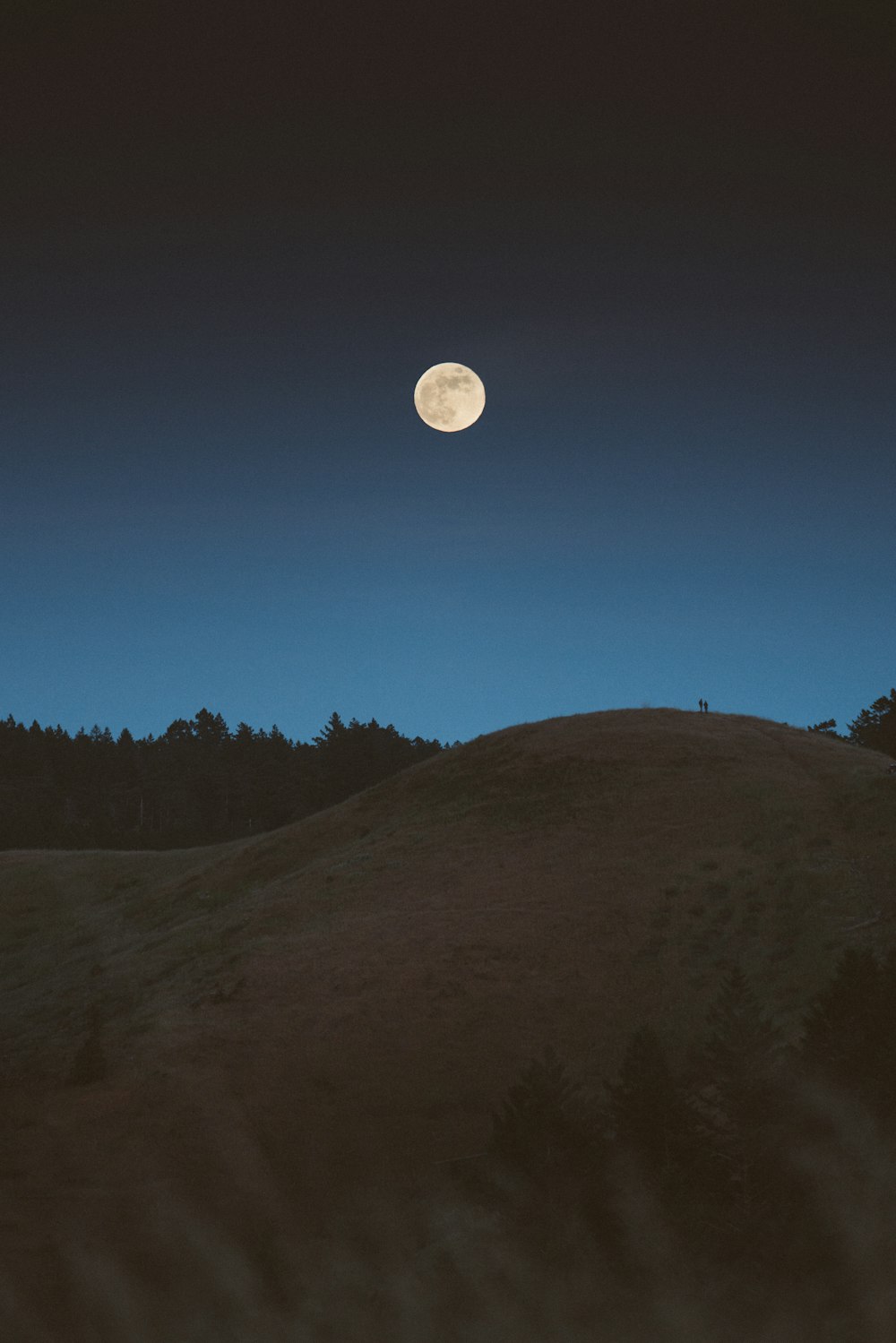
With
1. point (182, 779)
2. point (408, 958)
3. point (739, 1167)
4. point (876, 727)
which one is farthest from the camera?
point (182, 779)

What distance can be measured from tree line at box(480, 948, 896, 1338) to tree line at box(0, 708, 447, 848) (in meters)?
75.7

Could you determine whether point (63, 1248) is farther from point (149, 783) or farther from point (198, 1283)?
point (149, 783)

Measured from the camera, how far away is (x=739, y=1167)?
18.3 meters

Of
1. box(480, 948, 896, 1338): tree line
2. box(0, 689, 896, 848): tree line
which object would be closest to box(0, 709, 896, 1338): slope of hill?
box(480, 948, 896, 1338): tree line

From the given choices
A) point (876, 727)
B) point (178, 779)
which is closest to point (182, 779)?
point (178, 779)

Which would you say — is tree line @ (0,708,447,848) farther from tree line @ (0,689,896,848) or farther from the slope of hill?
the slope of hill

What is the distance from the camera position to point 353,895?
41250mm

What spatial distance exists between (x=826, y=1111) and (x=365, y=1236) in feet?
30.1

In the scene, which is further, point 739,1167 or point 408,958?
point 408,958

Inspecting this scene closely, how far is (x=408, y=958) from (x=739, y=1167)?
17572 millimetres

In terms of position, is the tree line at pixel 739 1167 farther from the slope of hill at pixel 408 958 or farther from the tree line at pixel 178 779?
the tree line at pixel 178 779

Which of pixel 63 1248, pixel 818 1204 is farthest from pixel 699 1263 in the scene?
pixel 63 1248

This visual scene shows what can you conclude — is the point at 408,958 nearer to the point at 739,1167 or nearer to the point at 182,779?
the point at 739,1167

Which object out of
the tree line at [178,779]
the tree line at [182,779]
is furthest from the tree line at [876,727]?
the tree line at [178,779]
